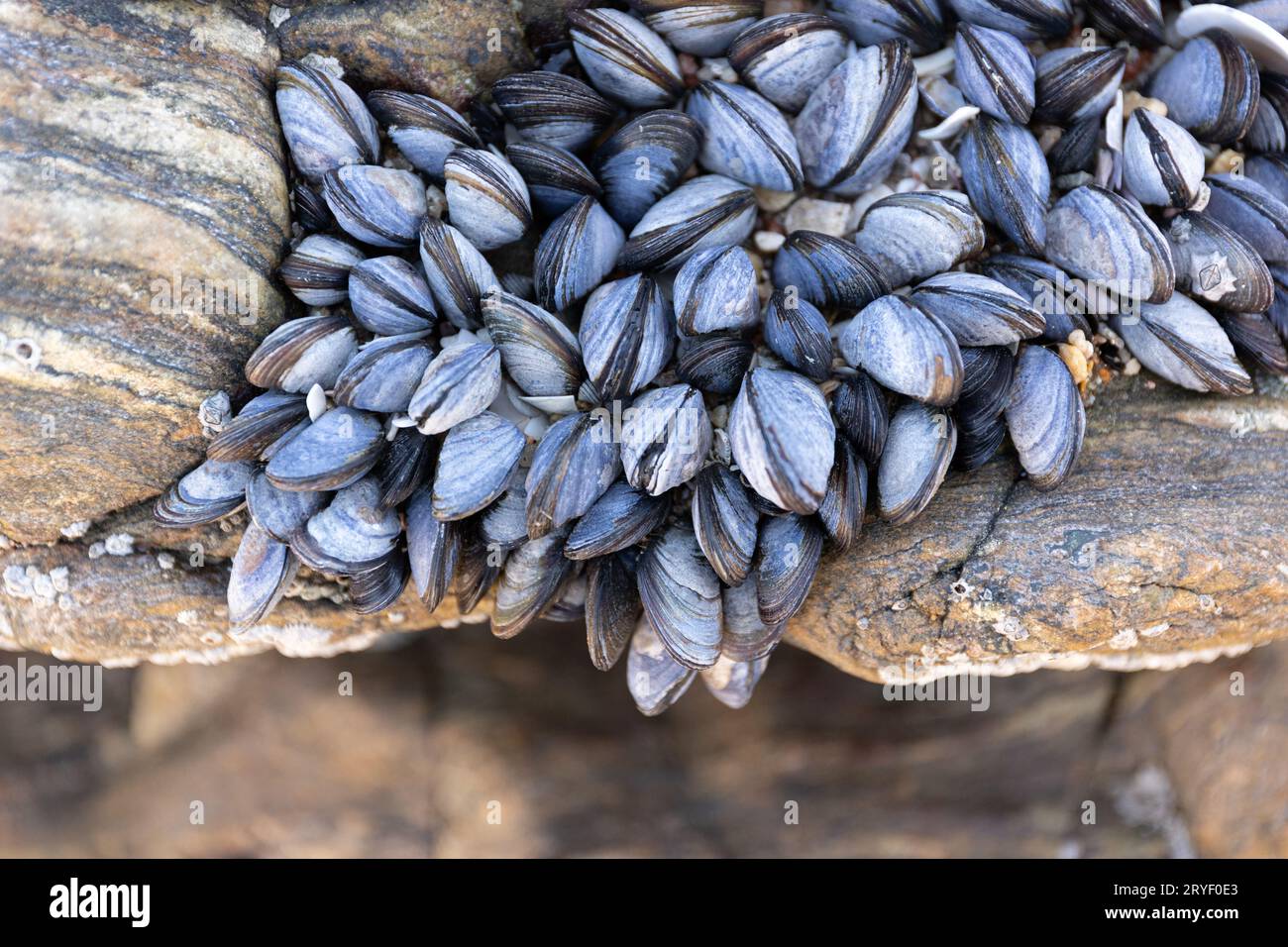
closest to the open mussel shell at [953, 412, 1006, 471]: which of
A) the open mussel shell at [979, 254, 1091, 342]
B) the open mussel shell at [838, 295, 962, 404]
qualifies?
the open mussel shell at [838, 295, 962, 404]

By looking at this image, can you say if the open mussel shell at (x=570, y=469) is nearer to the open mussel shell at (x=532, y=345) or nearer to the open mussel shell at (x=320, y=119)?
the open mussel shell at (x=532, y=345)

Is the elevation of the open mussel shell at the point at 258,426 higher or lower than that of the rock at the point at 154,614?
higher

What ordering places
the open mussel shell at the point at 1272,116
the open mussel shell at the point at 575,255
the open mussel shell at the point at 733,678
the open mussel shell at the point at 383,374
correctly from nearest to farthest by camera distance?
the open mussel shell at the point at 383,374
the open mussel shell at the point at 575,255
the open mussel shell at the point at 1272,116
the open mussel shell at the point at 733,678

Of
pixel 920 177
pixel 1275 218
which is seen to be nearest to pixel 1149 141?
pixel 1275 218

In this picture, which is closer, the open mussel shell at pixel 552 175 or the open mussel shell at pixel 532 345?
the open mussel shell at pixel 532 345

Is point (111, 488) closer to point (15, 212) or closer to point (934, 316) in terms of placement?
point (15, 212)

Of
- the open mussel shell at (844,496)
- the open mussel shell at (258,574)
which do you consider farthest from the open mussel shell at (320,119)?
the open mussel shell at (844,496)
